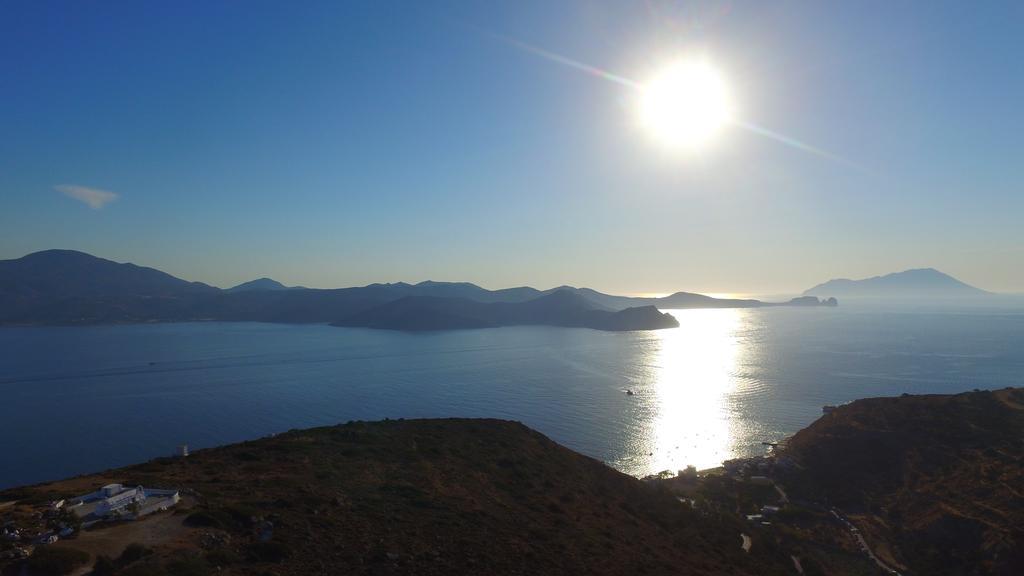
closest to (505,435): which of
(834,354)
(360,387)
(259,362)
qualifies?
(360,387)

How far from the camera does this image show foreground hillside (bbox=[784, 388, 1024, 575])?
24.9m

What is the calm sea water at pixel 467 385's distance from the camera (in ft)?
173

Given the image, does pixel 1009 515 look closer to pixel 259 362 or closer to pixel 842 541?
pixel 842 541

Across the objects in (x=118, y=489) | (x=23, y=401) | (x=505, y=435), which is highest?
(x=118, y=489)

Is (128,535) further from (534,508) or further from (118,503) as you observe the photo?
(534,508)

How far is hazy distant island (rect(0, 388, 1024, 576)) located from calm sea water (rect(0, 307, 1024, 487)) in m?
15.2

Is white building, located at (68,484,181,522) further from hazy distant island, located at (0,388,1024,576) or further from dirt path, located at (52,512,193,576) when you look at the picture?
dirt path, located at (52,512,193,576)

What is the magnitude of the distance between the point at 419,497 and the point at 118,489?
31.0ft

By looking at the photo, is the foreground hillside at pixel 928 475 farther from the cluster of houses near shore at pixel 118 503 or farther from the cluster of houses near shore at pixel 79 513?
the cluster of houses near shore at pixel 79 513

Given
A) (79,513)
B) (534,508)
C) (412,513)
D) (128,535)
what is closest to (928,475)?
(534,508)

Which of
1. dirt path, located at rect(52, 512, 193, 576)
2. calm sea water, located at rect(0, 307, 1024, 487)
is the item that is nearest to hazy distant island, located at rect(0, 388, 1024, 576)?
dirt path, located at rect(52, 512, 193, 576)

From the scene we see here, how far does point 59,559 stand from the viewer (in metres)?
9.91

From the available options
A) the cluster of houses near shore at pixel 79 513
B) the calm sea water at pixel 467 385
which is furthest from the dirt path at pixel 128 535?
the calm sea water at pixel 467 385

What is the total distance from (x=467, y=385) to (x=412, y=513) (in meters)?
66.5
